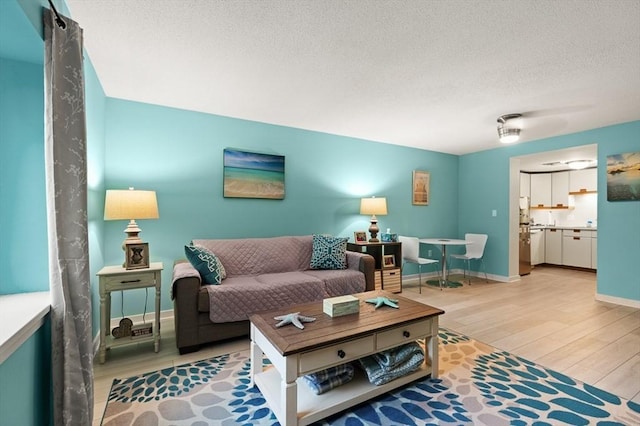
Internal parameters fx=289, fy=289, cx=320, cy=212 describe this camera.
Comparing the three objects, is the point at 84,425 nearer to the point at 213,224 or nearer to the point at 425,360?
the point at 425,360

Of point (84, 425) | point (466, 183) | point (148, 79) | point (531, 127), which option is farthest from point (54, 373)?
point (466, 183)

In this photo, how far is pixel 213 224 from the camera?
341cm

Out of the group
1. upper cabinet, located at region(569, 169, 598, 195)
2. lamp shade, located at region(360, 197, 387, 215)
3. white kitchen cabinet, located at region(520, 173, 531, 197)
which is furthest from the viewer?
white kitchen cabinet, located at region(520, 173, 531, 197)

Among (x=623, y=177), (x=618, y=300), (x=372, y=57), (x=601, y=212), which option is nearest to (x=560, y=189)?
(x=601, y=212)

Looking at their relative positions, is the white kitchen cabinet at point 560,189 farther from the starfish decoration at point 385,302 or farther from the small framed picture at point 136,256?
the small framed picture at point 136,256

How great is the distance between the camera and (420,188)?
5156 millimetres

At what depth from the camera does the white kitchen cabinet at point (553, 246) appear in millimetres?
6273

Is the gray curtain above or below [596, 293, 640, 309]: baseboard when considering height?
above

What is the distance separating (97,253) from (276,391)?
6.54ft

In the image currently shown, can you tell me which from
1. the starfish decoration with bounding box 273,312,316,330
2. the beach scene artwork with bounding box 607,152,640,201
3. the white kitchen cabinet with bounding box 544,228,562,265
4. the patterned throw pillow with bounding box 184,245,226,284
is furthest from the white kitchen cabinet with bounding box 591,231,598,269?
the patterned throw pillow with bounding box 184,245,226,284

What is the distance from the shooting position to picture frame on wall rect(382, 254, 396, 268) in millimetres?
4166

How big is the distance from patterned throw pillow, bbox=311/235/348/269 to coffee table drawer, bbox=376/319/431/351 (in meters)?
1.55

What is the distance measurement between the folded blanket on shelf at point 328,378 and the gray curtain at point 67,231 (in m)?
1.10

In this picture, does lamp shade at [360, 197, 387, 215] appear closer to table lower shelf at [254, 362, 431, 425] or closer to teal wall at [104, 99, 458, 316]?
teal wall at [104, 99, 458, 316]
